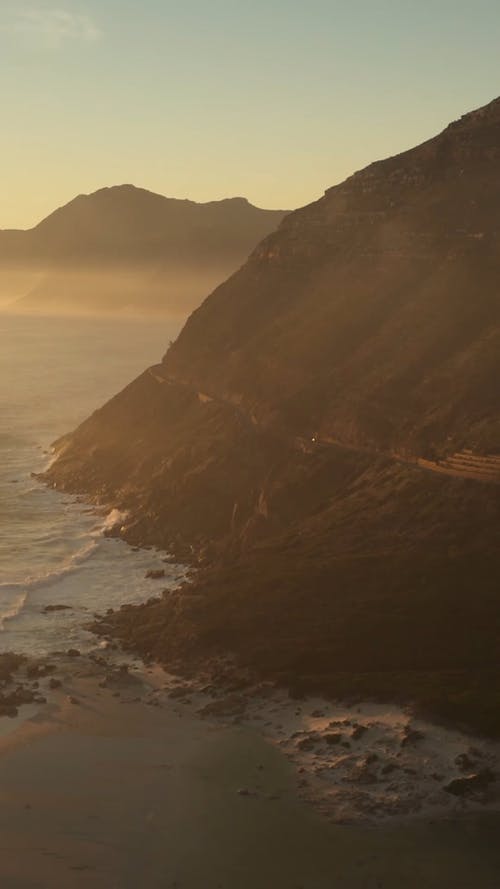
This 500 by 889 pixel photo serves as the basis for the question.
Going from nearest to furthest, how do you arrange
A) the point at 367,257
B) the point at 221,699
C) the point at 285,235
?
the point at 221,699 < the point at 367,257 < the point at 285,235

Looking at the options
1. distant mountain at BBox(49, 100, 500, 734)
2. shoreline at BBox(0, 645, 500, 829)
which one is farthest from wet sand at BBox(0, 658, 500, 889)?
distant mountain at BBox(49, 100, 500, 734)

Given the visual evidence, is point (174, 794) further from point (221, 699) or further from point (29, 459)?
point (29, 459)

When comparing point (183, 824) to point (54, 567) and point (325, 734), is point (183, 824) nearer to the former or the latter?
point (325, 734)

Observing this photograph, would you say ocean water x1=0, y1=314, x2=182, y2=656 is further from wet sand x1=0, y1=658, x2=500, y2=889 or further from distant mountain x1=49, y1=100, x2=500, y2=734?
wet sand x1=0, y1=658, x2=500, y2=889

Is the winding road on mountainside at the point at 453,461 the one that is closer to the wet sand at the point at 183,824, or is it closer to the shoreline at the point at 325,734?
the shoreline at the point at 325,734

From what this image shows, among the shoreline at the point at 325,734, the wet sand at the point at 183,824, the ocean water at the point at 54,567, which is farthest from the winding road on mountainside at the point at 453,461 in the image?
the wet sand at the point at 183,824

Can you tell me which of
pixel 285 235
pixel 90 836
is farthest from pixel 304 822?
pixel 285 235

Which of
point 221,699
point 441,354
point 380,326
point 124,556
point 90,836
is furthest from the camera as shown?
point 380,326

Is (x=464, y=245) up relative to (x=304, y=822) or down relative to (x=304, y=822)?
up
